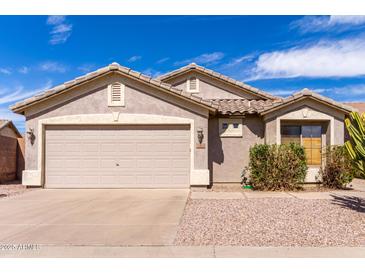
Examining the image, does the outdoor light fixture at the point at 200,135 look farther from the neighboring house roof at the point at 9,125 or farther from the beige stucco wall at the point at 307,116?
the neighboring house roof at the point at 9,125

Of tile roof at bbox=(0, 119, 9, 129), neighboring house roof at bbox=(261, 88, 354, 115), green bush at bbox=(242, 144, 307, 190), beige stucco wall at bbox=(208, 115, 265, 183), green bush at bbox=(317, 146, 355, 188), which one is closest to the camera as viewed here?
green bush at bbox=(242, 144, 307, 190)

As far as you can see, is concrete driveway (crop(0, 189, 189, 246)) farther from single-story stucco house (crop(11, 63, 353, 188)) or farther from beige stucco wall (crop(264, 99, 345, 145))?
beige stucco wall (crop(264, 99, 345, 145))

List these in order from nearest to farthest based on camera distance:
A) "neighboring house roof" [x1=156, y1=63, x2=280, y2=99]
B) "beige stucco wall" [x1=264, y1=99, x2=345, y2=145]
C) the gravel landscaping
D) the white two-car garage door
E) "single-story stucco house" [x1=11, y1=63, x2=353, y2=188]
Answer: the gravel landscaping < "single-story stucco house" [x1=11, y1=63, x2=353, y2=188] < the white two-car garage door < "beige stucco wall" [x1=264, y1=99, x2=345, y2=145] < "neighboring house roof" [x1=156, y1=63, x2=280, y2=99]

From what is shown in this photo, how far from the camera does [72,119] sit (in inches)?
512

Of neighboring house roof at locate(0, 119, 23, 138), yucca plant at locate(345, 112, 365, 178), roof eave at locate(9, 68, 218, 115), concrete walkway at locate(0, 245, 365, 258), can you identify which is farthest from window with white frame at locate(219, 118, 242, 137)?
neighboring house roof at locate(0, 119, 23, 138)

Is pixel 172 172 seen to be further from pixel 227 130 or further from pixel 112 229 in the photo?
pixel 112 229

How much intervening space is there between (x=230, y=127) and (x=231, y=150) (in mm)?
983

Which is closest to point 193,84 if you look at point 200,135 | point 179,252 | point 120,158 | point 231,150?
point 231,150

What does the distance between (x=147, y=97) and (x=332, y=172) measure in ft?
25.6

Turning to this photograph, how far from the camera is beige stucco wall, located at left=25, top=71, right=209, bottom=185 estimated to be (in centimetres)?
1293

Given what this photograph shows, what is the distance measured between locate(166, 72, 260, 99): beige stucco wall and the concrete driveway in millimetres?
7693

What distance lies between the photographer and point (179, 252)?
527 cm

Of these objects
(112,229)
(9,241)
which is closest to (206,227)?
(112,229)

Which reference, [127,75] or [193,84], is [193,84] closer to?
[193,84]
